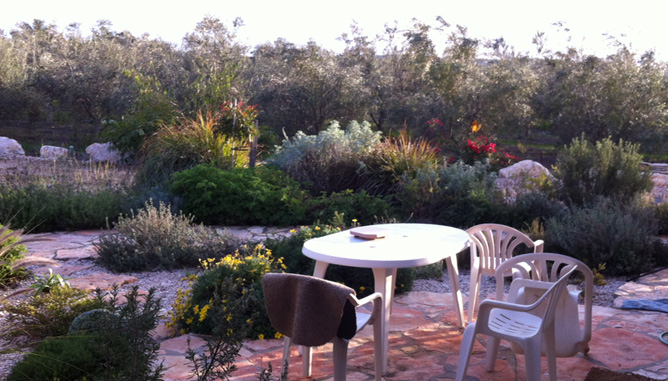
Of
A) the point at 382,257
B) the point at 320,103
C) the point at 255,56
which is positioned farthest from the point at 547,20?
the point at 382,257

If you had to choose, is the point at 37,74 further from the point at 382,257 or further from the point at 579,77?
the point at 382,257

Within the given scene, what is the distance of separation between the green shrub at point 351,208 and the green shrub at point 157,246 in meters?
1.64

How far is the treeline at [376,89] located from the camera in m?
14.2

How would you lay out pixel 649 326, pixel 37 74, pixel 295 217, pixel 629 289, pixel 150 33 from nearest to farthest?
pixel 649 326 < pixel 629 289 < pixel 295 217 < pixel 37 74 < pixel 150 33

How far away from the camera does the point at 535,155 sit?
629 inches

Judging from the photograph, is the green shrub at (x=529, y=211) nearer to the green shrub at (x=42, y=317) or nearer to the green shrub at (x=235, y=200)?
the green shrub at (x=235, y=200)

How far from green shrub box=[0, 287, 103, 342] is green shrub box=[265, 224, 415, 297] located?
1.69m

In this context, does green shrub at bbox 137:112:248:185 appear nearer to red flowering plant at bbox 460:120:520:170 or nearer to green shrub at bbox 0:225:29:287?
green shrub at bbox 0:225:29:287

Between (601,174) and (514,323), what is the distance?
5276mm

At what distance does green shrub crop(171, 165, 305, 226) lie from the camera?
789 cm

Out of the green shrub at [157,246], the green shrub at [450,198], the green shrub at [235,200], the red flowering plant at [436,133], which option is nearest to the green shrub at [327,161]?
the green shrub at [235,200]

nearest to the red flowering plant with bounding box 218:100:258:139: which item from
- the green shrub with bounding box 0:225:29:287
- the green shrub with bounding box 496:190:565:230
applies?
the green shrub with bounding box 496:190:565:230

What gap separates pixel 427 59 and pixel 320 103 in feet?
10.8

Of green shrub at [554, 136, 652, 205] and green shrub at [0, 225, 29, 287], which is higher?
green shrub at [554, 136, 652, 205]
